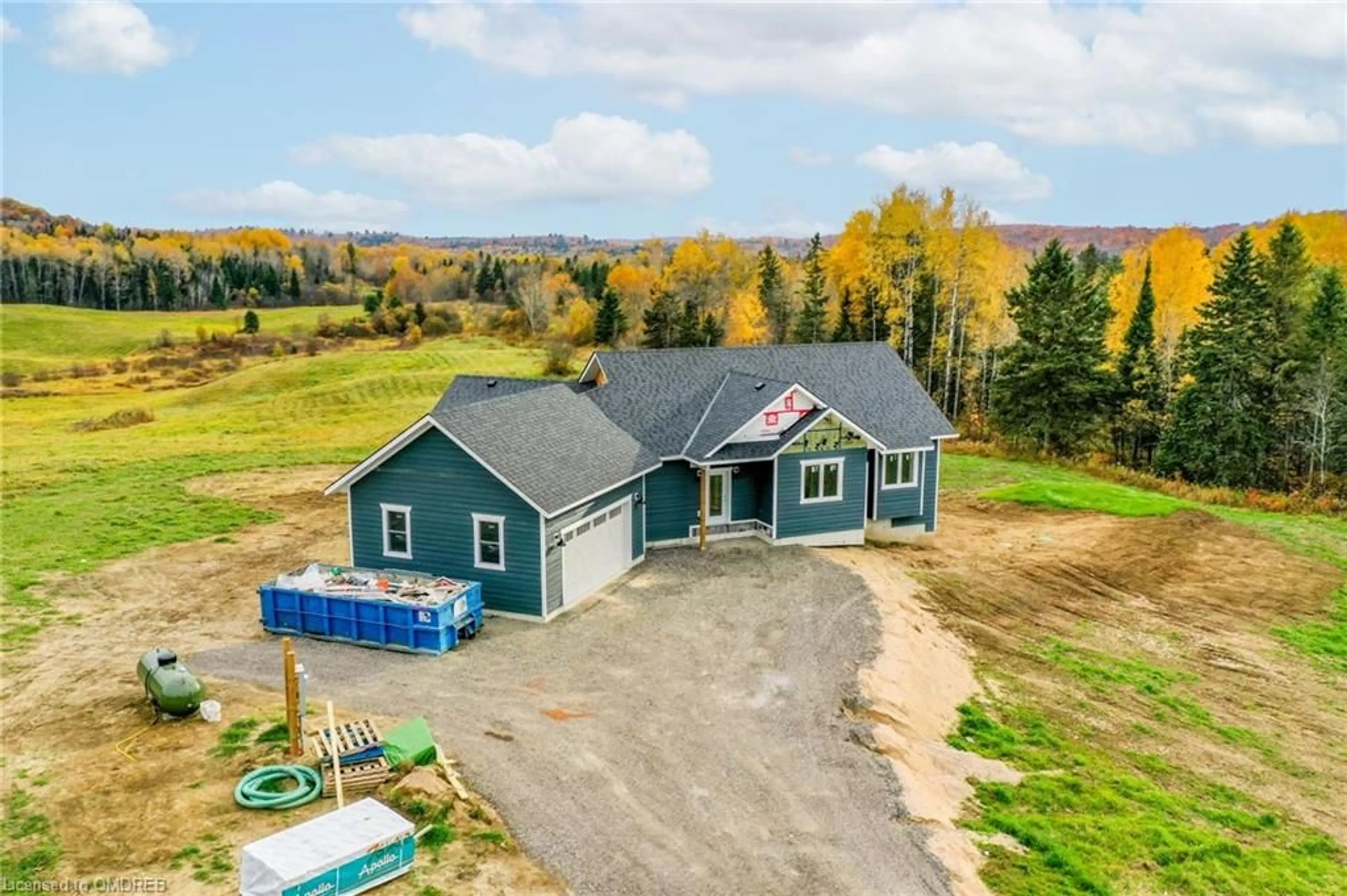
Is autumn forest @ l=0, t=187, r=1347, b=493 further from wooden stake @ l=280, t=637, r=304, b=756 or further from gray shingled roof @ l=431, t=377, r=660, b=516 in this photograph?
wooden stake @ l=280, t=637, r=304, b=756

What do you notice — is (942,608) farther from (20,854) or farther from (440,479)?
(20,854)

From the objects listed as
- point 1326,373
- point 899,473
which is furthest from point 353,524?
point 1326,373

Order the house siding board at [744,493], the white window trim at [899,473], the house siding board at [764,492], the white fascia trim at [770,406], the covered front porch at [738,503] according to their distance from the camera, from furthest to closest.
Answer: the white window trim at [899,473] < the house siding board at [744,493] < the house siding board at [764,492] < the covered front porch at [738,503] < the white fascia trim at [770,406]

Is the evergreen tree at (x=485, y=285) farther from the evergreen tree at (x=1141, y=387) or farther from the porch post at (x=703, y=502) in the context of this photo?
the porch post at (x=703, y=502)

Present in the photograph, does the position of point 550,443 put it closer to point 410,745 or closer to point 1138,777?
point 410,745

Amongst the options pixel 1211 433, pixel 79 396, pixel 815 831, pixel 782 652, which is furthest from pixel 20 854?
pixel 79 396

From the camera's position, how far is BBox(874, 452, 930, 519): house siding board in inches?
1131

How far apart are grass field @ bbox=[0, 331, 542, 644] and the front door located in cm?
1460

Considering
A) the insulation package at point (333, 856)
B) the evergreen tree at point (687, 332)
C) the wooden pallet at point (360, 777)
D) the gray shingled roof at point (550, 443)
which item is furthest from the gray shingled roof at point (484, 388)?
the evergreen tree at point (687, 332)

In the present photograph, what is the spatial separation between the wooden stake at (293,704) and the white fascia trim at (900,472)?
1849cm

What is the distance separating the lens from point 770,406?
26250 mm

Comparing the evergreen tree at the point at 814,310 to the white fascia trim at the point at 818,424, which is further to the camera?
the evergreen tree at the point at 814,310

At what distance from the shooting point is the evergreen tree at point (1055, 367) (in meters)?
46.8

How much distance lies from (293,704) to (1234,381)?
43157mm
